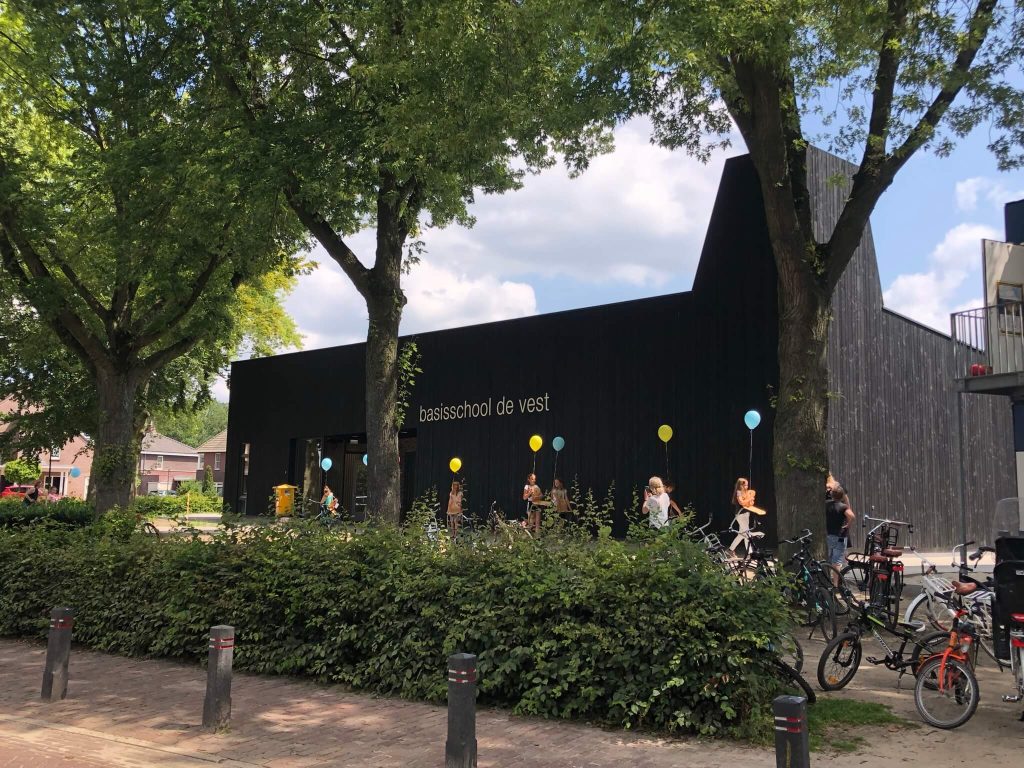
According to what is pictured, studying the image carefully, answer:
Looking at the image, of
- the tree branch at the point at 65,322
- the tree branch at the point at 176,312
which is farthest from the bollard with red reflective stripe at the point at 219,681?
the tree branch at the point at 176,312

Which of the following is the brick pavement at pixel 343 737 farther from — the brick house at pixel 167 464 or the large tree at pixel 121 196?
the brick house at pixel 167 464

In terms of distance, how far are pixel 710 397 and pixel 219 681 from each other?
15.0 m

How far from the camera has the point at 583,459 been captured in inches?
880

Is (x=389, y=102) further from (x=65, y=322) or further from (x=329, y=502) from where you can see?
(x=65, y=322)

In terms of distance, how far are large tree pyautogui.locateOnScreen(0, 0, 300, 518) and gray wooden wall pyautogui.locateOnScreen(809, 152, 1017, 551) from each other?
1210cm

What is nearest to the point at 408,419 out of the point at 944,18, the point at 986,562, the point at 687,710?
the point at 986,562

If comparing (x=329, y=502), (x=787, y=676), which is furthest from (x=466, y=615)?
(x=329, y=502)

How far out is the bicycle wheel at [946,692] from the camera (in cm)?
632

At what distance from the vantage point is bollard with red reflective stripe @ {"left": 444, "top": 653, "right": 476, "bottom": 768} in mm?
5309

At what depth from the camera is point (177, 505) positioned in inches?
1709

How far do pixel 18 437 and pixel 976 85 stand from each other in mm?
30218

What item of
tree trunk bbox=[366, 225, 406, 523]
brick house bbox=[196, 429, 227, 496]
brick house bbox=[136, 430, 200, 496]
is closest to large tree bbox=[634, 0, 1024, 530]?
tree trunk bbox=[366, 225, 406, 523]

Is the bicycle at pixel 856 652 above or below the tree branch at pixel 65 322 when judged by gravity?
below

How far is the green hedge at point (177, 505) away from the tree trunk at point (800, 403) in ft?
84.6
